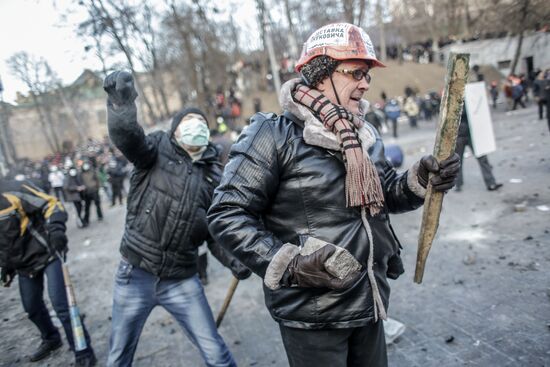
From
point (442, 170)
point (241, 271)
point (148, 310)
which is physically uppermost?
point (442, 170)

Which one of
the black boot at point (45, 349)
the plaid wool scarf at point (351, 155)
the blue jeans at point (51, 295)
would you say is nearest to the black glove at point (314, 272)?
the plaid wool scarf at point (351, 155)

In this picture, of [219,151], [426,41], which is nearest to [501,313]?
[219,151]

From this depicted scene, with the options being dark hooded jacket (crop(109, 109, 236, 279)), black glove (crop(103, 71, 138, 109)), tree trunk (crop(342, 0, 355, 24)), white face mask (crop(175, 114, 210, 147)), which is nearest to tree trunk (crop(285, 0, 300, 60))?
tree trunk (crop(342, 0, 355, 24))

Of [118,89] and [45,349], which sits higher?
[118,89]

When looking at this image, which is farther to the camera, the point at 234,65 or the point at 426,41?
the point at 426,41

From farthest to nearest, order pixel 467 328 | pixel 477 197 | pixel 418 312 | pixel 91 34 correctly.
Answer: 1. pixel 91 34
2. pixel 477 197
3. pixel 418 312
4. pixel 467 328

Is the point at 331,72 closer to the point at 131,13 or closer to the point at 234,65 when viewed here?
the point at 131,13

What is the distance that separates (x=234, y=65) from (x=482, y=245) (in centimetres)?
3308

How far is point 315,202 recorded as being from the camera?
1717mm

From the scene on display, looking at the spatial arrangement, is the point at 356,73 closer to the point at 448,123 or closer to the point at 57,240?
the point at 448,123

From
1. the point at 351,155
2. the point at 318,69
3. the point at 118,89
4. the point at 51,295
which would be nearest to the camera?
the point at 351,155

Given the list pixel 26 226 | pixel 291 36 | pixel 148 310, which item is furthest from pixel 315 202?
pixel 291 36

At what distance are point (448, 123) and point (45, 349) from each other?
428 centimetres

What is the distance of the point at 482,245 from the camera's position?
4.98 meters
